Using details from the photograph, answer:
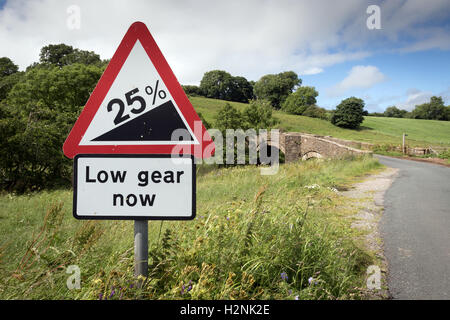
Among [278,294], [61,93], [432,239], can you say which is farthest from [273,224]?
[61,93]

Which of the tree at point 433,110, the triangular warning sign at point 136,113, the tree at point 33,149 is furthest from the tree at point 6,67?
the tree at point 433,110

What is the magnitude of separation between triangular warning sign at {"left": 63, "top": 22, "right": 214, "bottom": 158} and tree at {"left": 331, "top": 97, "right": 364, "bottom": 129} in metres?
64.3

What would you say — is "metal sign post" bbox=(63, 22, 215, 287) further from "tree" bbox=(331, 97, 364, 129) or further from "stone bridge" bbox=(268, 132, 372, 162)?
"tree" bbox=(331, 97, 364, 129)

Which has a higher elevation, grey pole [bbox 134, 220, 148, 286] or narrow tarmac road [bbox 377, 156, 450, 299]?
grey pole [bbox 134, 220, 148, 286]

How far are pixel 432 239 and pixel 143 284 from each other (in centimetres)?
393

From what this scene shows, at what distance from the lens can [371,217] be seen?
482 centimetres

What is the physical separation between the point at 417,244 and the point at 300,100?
7603cm

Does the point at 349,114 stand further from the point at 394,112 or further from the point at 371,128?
the point at 394,112

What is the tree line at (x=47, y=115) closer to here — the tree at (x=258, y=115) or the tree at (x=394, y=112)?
the tree at (x=258, y=115)

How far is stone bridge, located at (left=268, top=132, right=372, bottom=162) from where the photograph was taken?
63.6 ft

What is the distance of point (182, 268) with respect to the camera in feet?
6.99

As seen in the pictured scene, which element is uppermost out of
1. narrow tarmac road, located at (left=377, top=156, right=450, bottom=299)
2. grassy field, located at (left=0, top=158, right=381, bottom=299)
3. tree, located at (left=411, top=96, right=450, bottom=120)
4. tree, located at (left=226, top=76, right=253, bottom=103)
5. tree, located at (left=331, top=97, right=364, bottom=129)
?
tree, located at (left=226, top=76, right=253, bottom=103)

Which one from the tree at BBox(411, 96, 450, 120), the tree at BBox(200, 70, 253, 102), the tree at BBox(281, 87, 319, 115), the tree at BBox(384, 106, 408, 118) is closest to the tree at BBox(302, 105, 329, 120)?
the tree at BBox(281, 87, 319, 115)
